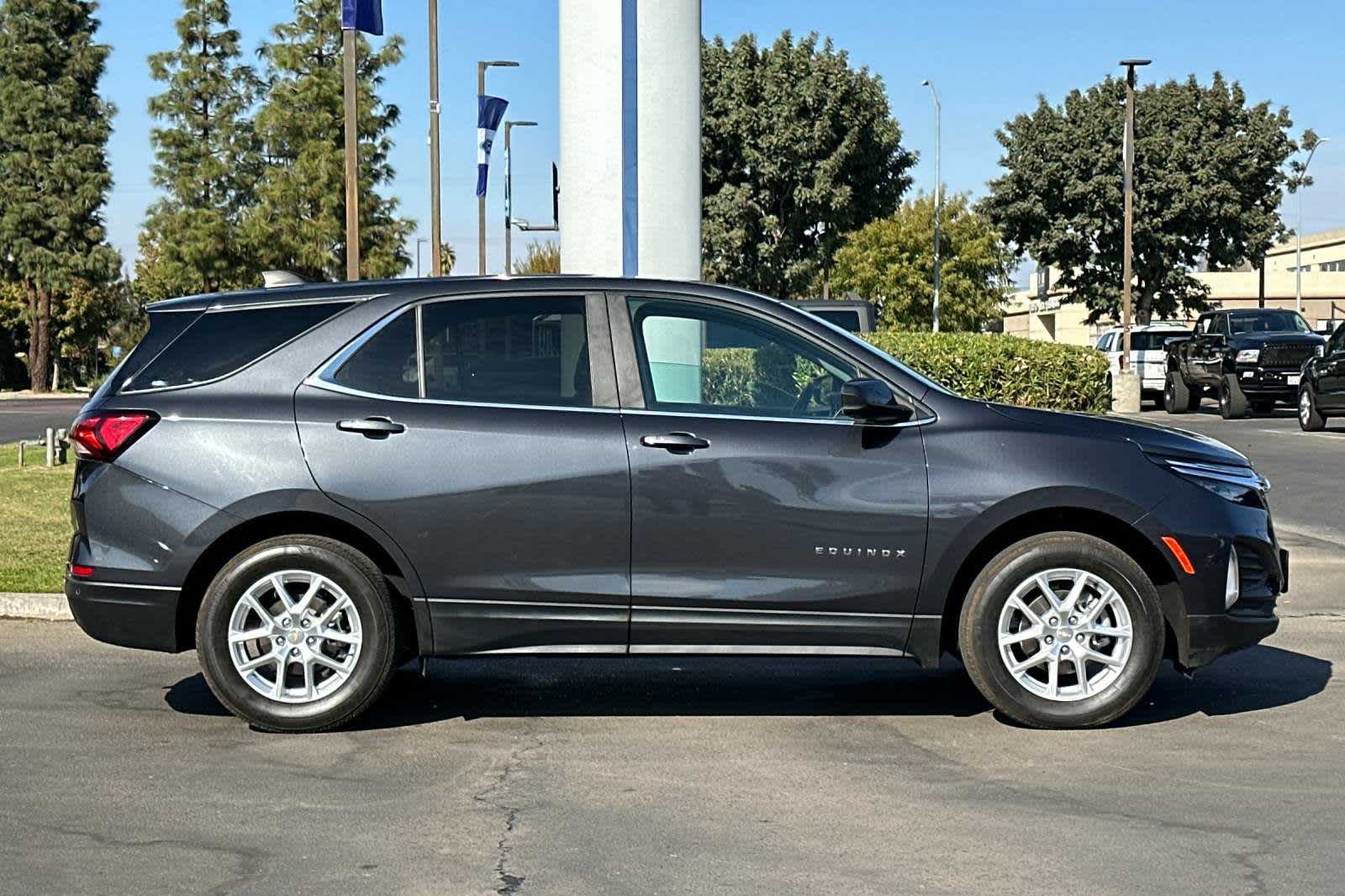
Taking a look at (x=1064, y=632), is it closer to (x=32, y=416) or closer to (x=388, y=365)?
(x=388, y=365)

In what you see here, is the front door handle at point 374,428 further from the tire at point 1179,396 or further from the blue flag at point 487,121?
the tire at point 1179,396

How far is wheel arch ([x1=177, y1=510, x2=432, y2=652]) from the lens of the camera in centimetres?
669

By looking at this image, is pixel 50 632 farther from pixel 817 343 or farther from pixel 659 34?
pixel 659 34

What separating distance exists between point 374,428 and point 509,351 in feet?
1.98

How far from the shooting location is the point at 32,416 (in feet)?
139

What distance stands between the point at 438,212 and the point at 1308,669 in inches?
1113

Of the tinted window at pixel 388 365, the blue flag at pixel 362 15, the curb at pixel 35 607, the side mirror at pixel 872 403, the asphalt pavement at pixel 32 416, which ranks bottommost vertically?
the curb at pixel 35 607

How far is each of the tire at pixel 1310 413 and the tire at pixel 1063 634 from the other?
843 inches

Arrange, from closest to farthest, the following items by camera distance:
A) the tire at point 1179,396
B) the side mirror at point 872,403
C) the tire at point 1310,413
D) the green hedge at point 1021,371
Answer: the side mirror at point 872,403, the green hedge at point 1021,371, the tire at point 1310,413, the tire at point 1179,396

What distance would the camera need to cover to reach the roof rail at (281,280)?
7.33 metres

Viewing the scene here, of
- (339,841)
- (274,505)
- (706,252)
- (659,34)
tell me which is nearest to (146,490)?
(274,505)

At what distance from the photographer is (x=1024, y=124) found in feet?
193

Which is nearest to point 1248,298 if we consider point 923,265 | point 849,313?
point 923,265

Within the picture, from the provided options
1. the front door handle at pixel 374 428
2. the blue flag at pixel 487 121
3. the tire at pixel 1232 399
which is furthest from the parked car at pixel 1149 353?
the front door handle at pixel 374 428
